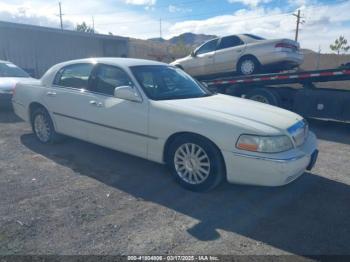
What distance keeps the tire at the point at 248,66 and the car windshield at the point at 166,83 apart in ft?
14.9

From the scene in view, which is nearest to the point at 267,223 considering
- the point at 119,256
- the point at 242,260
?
the point at 242,260

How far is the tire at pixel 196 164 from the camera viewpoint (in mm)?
3604

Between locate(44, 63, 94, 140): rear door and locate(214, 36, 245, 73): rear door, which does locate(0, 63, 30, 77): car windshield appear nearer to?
locate(44, 63, 94, 140): rear door

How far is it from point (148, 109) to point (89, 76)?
1323 mm

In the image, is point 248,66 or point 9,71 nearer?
point 248,66

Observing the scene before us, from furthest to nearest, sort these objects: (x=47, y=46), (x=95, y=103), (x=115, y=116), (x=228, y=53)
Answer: (x=47, y=46)
(x=228, y=53)
(x=95, y=103)
(x=115, y=116)

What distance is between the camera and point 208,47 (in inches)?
398

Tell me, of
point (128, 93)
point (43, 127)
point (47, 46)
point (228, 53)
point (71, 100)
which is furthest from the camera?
point (47, 46)

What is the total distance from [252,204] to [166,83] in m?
2.07

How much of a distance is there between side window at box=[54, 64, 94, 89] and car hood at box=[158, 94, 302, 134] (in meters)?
1.51

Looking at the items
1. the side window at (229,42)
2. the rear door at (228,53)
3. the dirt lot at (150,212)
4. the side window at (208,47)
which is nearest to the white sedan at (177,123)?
the dirt lot at (150,212)

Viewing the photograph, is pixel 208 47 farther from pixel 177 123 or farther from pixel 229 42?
pixel 177 123

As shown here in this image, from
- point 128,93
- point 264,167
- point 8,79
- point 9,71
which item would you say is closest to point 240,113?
point 264,167

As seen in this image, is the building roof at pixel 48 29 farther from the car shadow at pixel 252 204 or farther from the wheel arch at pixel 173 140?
the wheel arch at pixel 173 140
